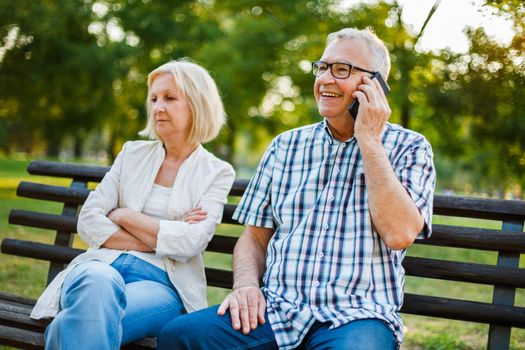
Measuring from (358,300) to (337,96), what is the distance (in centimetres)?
101

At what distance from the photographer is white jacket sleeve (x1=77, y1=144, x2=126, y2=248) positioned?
137 inches

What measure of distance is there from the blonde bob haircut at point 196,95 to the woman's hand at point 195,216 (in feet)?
1.60

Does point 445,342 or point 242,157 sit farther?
point 242,157

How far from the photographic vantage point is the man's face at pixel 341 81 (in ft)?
10.3

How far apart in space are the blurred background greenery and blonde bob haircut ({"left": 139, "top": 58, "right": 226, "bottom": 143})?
222 inches

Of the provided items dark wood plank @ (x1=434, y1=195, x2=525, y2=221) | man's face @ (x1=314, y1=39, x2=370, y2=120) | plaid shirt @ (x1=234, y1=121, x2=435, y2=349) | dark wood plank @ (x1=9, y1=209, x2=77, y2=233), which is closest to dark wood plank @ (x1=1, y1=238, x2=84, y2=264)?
dark wood plank @ (x1=9, y1=209, x2=77, y2=233)

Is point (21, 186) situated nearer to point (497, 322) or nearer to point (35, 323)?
point (35, 323)

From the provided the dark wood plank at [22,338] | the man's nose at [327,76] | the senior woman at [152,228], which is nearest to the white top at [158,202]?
the senior woman at [152,228]

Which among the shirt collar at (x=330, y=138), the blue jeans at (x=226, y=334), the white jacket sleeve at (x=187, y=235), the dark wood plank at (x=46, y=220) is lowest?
the blue jeans at (x=226, y=334)

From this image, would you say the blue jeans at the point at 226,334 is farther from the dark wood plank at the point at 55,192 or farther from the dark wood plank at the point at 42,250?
the dark wood plank at the point at 55,192

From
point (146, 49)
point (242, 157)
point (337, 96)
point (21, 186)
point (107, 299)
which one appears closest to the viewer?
point (107, 299)

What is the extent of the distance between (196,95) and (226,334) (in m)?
1.48

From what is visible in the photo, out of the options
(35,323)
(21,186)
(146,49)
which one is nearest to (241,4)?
(146,49)

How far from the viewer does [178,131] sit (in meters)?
3.75
